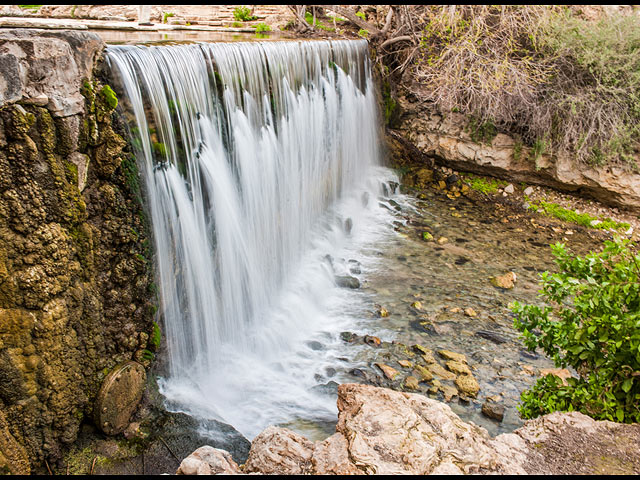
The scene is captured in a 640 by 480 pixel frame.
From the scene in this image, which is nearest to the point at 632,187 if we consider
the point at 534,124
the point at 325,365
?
the point at 534,124

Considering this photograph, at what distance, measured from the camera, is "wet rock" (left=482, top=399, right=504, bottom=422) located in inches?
216

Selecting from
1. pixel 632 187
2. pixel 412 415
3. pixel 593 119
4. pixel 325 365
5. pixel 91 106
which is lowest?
pixel 325 365

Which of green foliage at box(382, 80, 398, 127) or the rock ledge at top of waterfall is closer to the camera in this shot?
the rock ledge at top of waterfall

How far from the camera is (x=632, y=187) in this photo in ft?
34.0

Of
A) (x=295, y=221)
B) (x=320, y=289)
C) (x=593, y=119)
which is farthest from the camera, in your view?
(x=593, y=119)

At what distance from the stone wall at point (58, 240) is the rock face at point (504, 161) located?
9.06 meters

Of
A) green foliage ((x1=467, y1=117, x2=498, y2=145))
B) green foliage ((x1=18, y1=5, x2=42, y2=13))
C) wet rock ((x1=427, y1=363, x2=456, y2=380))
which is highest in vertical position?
green foliage ((x1=18, y1=5, x2=42, y2=13))

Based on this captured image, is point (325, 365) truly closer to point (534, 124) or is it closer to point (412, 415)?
point (412, 415)

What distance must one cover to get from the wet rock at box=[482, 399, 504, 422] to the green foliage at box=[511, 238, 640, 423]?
1.66m

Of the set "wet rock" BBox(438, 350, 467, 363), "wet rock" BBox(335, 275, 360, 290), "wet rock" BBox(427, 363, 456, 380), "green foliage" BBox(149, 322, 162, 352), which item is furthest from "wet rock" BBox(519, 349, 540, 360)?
"green foliage" BBox(149, 322, 162, 352)

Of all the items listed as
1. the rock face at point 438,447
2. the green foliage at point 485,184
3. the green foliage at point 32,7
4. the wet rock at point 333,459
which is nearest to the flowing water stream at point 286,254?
the green foliage at point 485,184

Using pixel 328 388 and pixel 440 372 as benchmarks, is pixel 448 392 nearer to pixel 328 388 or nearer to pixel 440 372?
pixel 440 372

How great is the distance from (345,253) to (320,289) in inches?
56.8

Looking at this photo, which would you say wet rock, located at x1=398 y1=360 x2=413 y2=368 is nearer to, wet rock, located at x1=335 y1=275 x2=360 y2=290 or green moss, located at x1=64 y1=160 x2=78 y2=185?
wet rock, located at x1=335 y1=275 x2=360 y2=290
